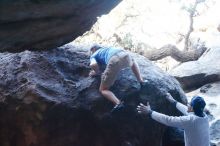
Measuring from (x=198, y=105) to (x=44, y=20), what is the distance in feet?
8.94

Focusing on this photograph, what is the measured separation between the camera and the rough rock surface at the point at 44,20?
3.70 metres

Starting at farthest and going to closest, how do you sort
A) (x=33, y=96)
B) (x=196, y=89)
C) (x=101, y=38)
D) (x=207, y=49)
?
(x=101, y=38)
(x=207, y=49)
(x=196, y=89)
(x=33, y=96)

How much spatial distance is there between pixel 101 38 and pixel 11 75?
364 inches

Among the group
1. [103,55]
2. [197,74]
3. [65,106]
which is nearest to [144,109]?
[103,55]

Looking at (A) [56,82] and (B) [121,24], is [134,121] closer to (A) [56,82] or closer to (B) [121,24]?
(A) [56,82]

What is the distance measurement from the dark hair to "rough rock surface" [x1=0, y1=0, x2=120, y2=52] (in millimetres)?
1990

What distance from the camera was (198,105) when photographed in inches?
219

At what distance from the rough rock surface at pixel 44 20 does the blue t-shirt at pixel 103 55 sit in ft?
6.53

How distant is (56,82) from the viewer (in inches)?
277

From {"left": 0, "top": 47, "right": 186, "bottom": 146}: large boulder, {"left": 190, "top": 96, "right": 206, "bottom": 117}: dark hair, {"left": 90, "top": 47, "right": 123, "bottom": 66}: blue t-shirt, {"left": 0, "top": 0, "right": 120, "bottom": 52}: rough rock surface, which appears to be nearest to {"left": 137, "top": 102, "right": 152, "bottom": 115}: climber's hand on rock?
{"left": 0, "top": 47, "right": 186, "bottom": 146}: large boulder

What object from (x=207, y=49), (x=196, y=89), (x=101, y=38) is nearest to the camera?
(x=196, y=89)

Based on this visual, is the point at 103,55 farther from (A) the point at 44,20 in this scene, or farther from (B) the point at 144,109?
(A) the point at 44,20

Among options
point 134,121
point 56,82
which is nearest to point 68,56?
point 56,82

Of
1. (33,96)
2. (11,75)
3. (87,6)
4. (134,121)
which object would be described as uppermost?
(87,6)
